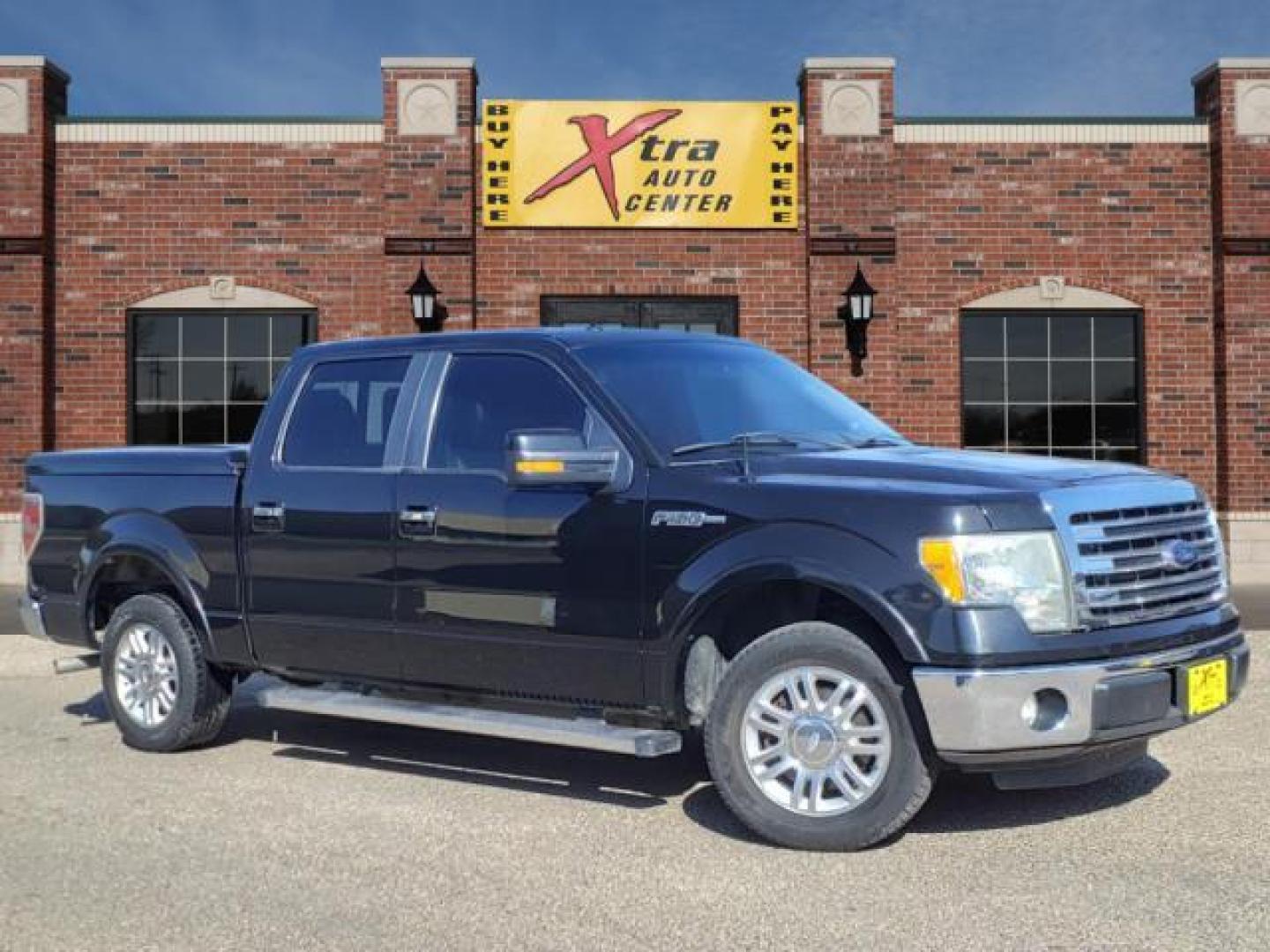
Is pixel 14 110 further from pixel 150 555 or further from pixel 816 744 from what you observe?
pixel 816 744

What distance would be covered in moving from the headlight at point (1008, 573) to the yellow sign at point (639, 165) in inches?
475

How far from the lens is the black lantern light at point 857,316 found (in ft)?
51.6

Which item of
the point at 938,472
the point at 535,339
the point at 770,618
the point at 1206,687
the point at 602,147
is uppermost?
the point at 602,147

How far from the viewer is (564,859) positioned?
484 cm

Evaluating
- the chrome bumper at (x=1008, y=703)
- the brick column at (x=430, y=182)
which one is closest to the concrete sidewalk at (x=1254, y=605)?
the chrome bumper at (x=1008, y=703)

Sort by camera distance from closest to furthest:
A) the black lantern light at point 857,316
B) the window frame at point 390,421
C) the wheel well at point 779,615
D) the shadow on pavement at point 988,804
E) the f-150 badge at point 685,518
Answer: the wheel well at point 779,615, the f-150 badge at point 685,518, the shadow on pavement at point 988,804, the window frame at point 390,421, the black lantern light at point 857,316

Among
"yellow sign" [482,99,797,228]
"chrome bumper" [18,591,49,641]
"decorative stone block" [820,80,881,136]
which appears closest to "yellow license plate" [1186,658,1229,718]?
"chrome bumper" [18,591,49,641]

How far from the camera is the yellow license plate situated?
4.95 m

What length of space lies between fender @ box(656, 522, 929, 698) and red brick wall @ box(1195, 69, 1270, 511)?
42.5 feet

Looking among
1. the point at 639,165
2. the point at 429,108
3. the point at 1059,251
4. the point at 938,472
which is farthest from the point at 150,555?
the point at 1059,251

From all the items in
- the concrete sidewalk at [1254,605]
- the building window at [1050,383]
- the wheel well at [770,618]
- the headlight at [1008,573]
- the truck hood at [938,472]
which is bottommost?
the concrete sidewalk at [1254,605]

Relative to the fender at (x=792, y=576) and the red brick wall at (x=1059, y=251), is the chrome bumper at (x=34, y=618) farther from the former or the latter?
the red brick wall at (x=1059, y=251)

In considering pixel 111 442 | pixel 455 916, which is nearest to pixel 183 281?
pixel 111 442

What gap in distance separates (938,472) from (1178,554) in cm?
95
